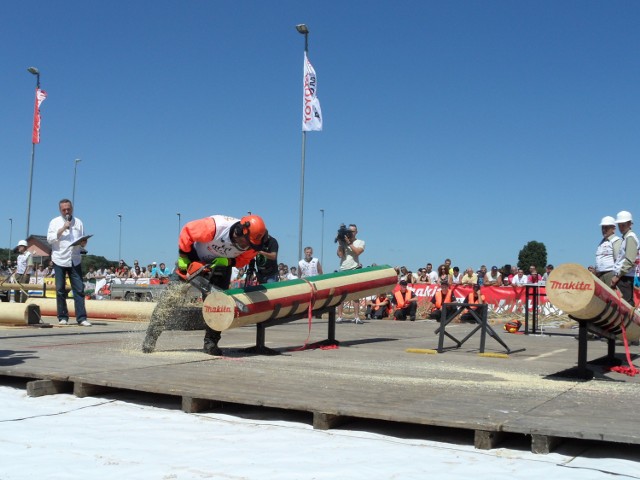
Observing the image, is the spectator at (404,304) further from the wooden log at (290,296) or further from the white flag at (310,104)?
the wooden log at (290,296)

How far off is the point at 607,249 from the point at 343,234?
4.49 m

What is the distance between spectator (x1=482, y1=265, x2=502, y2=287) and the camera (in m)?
20.6

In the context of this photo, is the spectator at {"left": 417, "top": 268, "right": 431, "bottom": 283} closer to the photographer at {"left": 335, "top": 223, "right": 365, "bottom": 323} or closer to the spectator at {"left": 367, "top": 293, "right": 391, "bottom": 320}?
the spectator at {"left": 367, "top": 293, "right": 391, "bottom": 320}

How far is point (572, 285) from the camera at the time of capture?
20.0 feet

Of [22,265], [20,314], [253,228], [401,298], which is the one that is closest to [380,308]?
[401,298]

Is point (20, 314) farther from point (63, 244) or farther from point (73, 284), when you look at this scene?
point (63, 244)

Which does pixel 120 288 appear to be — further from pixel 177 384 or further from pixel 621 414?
pixel 621 414

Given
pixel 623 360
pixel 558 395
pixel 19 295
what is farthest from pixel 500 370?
pixel 19 295

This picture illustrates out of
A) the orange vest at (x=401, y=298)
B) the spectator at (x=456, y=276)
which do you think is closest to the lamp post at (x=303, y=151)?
the orange vest at (x=401, y=298)

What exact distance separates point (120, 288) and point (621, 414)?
19454 millimetres

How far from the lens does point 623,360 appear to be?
8414 mm

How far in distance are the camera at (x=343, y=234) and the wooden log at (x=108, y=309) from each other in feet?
13.4

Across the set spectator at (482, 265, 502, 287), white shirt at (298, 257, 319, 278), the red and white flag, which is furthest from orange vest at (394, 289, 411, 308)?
the red and white flag

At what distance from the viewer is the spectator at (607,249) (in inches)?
407
